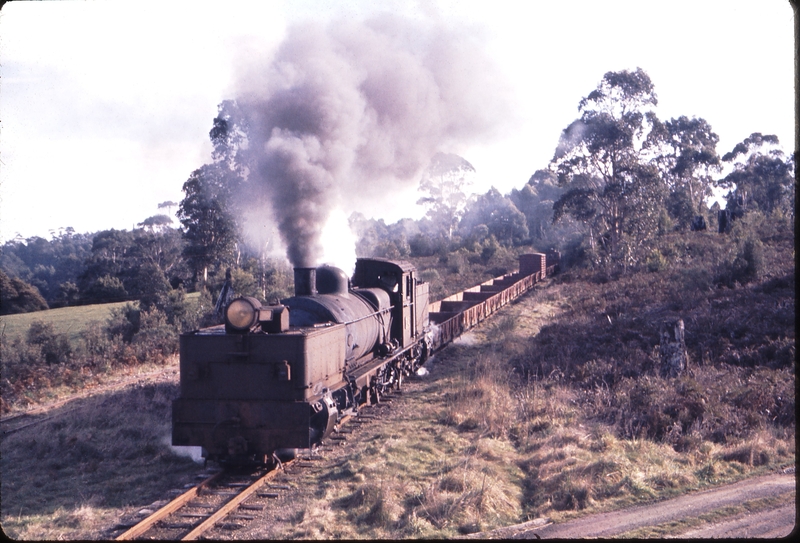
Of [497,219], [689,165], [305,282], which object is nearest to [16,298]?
[305,282]

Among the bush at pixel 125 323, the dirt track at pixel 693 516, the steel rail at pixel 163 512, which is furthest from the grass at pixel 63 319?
the dirt track at pixel 693 516

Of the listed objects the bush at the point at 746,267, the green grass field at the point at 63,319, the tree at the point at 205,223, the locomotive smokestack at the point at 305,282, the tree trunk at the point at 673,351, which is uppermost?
the tree at the point at 205,223

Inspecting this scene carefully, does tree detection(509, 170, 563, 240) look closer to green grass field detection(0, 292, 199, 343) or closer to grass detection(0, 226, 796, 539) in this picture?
green grass field detection(0, 292, 199, 343)

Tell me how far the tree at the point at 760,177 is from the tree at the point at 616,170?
20.2m

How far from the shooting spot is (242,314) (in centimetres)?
796

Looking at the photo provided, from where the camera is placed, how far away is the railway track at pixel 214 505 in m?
6.30

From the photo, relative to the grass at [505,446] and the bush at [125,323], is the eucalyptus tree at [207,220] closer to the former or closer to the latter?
the bush at [125,323]

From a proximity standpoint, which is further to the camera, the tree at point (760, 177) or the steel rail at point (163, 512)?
the tree at point (760, 177)

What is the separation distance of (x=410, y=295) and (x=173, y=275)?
29.1m

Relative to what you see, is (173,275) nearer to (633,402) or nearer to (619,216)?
(619,216)

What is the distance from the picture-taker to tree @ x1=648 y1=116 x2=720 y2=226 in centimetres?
5253

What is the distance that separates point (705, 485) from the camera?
7.59m

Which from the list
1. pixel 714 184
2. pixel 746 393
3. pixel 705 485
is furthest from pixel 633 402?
pixel 714 184

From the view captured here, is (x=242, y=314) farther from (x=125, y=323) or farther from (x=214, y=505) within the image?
(x=125, y=323)
